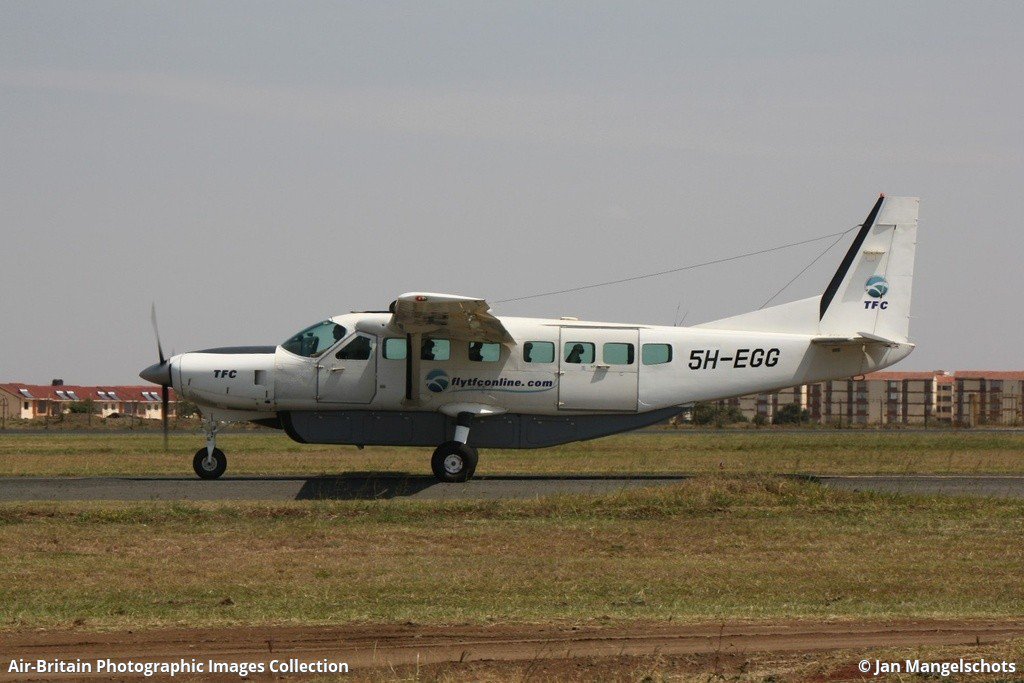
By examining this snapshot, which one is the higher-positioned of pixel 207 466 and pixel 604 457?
pixel 207 466

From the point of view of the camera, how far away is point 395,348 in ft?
77.1

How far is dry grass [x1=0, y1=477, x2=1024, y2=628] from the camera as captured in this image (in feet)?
37.8

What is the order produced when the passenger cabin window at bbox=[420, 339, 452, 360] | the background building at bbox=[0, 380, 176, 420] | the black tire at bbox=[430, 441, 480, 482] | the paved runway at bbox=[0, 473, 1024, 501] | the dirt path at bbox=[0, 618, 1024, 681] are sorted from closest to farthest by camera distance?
the dirt path at bbox=[0, 618, 1024, 681]
the paved runway at bbox=[0, 473, 1024, 501]
the black tire at bbox=[430, 441, 480, 482]
the passenger cabin window at bbox=[420, 339, 452, 360]
the background building at bbox=[0, 380, 176, 420]

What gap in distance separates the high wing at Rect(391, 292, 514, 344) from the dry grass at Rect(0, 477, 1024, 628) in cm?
392

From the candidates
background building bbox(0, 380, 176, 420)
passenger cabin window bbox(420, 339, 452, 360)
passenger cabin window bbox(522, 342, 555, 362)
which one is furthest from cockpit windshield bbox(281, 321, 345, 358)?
background building bbox(0, 380, 176, 420)

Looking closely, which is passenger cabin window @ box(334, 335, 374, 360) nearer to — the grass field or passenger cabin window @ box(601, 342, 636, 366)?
the grass field

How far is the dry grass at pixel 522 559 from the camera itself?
1152 centimetres

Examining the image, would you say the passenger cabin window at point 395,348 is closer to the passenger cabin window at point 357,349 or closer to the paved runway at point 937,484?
the passenger cabin window at point 357,349

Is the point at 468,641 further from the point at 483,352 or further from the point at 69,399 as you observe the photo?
the point at 69,399

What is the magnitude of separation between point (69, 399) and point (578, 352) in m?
130

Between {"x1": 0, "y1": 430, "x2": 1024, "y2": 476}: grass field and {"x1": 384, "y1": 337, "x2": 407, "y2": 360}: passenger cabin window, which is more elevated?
{"x1": 384, "y1": 337, "x2": 407, "y2": 360}: passenger cabin window

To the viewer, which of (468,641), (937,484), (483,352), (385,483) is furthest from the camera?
(483,352)

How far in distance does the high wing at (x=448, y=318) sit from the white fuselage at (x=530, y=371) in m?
0.34

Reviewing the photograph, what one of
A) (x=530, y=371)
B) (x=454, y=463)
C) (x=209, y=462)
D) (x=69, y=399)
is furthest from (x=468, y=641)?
(x=69, y=399)
